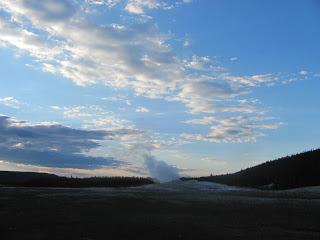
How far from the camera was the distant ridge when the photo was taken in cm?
5178

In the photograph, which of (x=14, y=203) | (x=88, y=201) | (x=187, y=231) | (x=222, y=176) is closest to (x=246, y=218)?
(x=187, y=231)

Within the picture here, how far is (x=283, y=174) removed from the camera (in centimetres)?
5469

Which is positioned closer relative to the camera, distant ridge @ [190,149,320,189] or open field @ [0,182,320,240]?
open field @ [0,182,320,240]

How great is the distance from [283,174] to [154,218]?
37152 millimetres

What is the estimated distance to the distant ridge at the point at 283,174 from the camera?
170 feet

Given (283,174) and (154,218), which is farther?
(283,174)

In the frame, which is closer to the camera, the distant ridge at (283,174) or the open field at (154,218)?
the open field at (154,218)

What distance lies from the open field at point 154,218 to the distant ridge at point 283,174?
2538cm

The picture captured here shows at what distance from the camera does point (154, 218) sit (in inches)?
779

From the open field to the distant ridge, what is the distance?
25379 mm

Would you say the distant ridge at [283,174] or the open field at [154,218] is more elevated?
the distant ridge at [283,174]

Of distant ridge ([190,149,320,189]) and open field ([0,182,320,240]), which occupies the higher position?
distant ridge ([190,149,320,189])

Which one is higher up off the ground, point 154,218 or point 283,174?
point 283,174

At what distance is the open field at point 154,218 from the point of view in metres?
16.4
